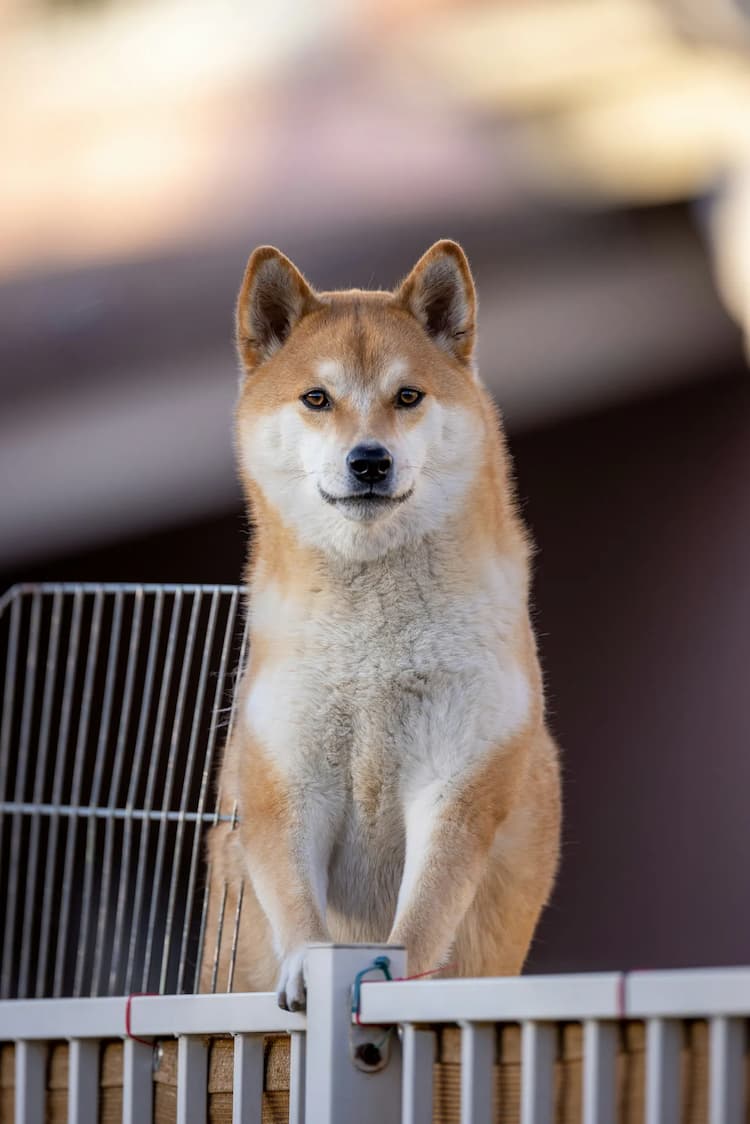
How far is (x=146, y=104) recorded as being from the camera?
12.4ft

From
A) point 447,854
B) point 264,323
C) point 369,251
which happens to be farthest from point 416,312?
point 369,251

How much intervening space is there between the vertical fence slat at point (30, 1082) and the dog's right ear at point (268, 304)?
3.52ft

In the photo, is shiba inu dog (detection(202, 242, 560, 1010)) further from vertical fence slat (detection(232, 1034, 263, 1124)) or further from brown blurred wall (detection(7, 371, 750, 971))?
brown blurred wall (detection(7, 371, 750, 971))

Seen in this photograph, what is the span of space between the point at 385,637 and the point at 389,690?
3.1 inches

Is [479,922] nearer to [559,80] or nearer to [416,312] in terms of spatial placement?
[416,312]

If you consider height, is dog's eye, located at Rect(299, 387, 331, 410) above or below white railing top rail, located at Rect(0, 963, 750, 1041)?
above

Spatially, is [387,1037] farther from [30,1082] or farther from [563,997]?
[30,1082]

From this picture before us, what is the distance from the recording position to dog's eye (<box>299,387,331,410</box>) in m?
2.27

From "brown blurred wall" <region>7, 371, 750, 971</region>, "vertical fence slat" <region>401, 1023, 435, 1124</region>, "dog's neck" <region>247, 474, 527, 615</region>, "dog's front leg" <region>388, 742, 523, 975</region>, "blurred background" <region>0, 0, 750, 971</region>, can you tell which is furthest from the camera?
"brown blurred wall" <region>7, 371, 750, 971</region>

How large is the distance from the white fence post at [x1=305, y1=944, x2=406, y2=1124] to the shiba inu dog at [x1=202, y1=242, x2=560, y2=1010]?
42cm

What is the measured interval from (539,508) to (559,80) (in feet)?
3.72

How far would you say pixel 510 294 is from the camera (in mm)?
4074

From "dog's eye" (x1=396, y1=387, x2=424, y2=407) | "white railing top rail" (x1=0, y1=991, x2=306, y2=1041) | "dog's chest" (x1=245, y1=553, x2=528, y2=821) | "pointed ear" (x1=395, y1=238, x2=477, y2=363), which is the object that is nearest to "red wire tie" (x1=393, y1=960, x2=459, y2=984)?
"white railing top rail" (x1=0, y1=991, x2=306, y2=1041)

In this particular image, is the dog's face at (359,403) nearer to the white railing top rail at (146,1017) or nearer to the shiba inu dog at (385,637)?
the shiba inu dog at (385,637)
